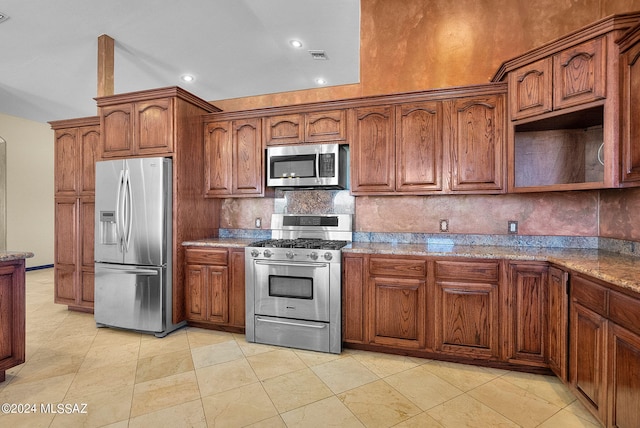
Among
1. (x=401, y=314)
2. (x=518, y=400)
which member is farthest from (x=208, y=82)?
(x=518, y=400)

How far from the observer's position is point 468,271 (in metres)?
2.51

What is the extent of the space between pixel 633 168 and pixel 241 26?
4.07 meters

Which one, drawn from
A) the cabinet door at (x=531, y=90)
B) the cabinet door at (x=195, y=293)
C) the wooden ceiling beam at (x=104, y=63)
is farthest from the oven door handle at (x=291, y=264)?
the wooden ceiling beam at (x=104, y=63)

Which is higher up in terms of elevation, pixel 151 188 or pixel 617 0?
pixel 617 0

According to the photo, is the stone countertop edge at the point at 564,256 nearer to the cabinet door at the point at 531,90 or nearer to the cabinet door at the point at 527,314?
the cabinet door at the point at 527,314

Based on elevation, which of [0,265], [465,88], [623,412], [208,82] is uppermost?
[208,82]

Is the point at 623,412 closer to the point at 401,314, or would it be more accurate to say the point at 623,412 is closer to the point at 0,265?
the point at 401,314

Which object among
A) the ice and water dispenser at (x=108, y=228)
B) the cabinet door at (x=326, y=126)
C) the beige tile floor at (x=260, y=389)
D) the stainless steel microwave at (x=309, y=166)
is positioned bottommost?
the beige tile floor at (x=260, y=389)

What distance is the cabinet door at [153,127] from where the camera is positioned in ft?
10.7

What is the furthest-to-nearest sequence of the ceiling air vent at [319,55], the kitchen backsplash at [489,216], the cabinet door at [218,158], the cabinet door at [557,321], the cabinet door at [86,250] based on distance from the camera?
the ceiling air vent at [319,55] → the cabinet door at [86,250] → the cabinet door at [218,158] → the kitchen backsplash at [489,216] → the cabinet door at [557,321]

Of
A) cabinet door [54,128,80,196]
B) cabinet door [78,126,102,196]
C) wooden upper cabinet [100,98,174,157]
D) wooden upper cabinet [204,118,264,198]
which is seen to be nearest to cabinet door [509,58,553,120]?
wooden upper cabinet [204,118,264,198]

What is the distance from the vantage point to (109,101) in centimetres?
346

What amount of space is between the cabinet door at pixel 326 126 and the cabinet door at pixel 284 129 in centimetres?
8

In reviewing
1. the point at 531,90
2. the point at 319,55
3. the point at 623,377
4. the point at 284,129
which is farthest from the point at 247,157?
the point at 623,377
